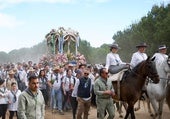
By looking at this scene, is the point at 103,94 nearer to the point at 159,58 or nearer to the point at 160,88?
the point at 160,88

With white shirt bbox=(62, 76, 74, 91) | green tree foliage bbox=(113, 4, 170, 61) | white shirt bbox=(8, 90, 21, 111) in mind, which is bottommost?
white shirt bbox=(8, 90, 21, 111)

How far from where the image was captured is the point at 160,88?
12047 mm

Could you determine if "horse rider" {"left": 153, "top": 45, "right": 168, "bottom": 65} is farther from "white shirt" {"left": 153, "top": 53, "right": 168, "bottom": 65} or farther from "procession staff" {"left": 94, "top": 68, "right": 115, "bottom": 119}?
"procession staff" {"left": 94, "top": 68, "right": 115, "bottom": 119}

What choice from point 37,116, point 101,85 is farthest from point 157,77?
point 37,116

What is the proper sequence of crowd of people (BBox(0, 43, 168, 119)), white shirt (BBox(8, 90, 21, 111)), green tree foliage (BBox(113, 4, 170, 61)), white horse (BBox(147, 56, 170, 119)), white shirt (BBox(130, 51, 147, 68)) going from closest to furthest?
crowd of people (BBox(0, 43, 168, 119))
white shirt (BBox(8, 90, 21, 111))
white horse (BBox(147, 56, 170, 119))
white shirt (BBox(130, 51, 147, 68))
green tree foliage (BBox(113, 4, 170, 61))

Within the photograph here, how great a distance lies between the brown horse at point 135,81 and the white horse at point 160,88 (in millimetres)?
561

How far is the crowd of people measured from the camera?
6496 mm

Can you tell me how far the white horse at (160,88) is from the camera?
38.8 ft

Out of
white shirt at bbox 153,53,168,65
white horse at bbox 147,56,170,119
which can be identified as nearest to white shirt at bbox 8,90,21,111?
white horse at bbox 147,56,170,119

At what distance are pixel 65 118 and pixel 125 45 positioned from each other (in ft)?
155

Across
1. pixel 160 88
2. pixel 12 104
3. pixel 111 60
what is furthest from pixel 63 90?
pixel 160 88

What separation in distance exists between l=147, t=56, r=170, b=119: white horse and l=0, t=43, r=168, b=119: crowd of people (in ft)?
1.39

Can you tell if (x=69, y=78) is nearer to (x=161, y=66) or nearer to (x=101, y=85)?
(x=161, y=66)

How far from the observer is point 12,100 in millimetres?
11117
